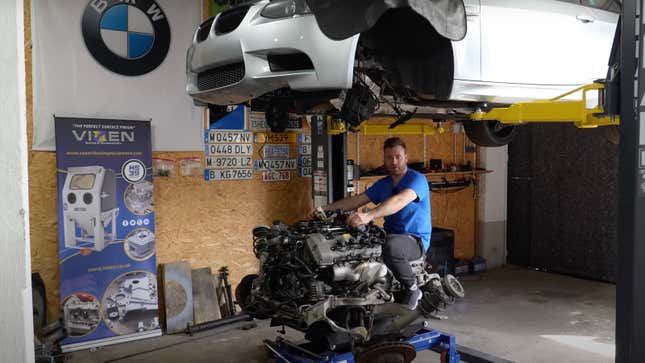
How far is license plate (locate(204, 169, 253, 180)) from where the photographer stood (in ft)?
20.5

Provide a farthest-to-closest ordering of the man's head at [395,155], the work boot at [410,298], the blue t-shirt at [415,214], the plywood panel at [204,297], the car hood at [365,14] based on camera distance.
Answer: the plywood panel at [204,297] < the man's head at [395,155] < the blue t-shirt at [415,214] < the work boot at [410,298] < the car hood at [365,14]

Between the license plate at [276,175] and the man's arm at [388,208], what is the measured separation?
2.58 meters

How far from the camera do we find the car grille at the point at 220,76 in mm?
3830

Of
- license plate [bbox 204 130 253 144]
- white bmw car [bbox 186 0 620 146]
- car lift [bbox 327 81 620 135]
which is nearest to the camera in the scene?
car lift [bbox 327 81 620 135]

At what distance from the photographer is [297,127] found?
22.5 feet

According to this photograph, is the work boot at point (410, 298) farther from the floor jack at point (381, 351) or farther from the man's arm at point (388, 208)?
Result: the man's arm at point (388, 208)

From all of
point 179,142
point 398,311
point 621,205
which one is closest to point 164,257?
point 179,142

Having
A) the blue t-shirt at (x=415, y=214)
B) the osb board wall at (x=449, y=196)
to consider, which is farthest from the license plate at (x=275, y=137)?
the blue t-shirt at (x=415, y=214)

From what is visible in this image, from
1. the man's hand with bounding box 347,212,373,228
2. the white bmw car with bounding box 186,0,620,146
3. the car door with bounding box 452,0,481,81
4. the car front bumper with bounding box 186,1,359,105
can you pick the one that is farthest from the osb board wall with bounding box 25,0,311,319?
the car door with bounding box 452,0,481,81

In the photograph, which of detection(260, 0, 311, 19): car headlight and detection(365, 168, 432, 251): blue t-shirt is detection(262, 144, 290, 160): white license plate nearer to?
detection(365, 168, 432, 251): blue t-shirt

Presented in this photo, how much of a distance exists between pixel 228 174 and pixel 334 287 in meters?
2.73

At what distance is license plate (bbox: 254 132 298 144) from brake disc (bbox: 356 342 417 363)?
3233mm

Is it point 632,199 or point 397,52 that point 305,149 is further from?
point 632,199

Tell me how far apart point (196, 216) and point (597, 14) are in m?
4.32
